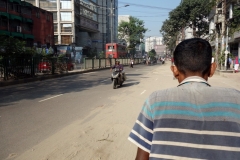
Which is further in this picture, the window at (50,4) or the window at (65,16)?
the window at (50,4)

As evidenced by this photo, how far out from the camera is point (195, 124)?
130cm

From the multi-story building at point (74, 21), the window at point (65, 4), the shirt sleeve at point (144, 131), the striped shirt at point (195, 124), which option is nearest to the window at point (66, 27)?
the multi-story building at point (74, 21)

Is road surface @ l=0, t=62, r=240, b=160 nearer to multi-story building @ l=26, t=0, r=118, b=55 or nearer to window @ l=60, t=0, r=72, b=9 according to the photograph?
multi-story building @ l=26, t=0, r=118, b=55

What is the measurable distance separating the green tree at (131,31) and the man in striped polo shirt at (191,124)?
70086mm

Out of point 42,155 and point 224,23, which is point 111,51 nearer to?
point 224,23

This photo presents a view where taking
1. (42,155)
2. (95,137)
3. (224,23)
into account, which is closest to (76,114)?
(95,137)

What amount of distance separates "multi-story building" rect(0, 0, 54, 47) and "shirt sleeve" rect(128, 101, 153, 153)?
111ft

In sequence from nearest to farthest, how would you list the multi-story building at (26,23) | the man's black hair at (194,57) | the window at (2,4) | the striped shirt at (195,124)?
the striped shirt at (195,124) → the man's black hair at (194,57) → the window at (2,4) → the multi-story building at (26,23)

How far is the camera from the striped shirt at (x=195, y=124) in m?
1.30

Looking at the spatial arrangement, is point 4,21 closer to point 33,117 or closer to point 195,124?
point 33,117

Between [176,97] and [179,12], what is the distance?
44328mm

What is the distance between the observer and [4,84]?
12898 mm

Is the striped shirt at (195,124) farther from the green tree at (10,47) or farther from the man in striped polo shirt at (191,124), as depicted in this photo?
the green tree at (10,47)

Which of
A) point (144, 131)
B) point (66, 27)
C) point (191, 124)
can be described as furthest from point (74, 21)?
point (191, 124)
